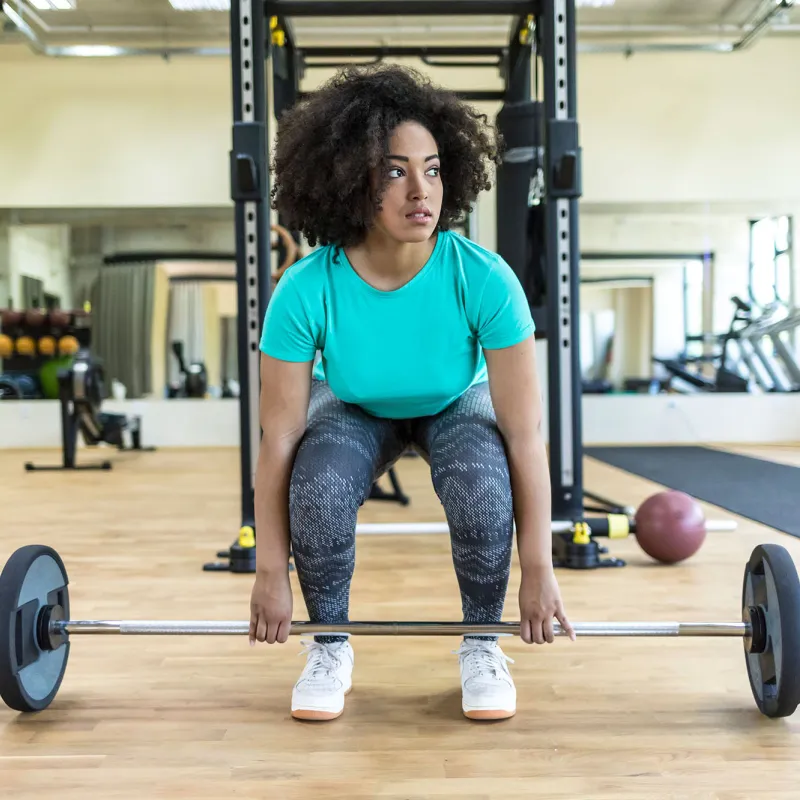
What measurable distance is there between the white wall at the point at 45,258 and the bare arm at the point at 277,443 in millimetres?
5127

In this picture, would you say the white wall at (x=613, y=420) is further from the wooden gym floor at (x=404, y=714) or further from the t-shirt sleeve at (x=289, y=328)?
the t-shirt sleeve at (x=289, y=328)

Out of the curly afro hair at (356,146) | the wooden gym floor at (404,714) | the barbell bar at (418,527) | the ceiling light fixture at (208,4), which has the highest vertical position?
the ceiling light fixture at (208,4)

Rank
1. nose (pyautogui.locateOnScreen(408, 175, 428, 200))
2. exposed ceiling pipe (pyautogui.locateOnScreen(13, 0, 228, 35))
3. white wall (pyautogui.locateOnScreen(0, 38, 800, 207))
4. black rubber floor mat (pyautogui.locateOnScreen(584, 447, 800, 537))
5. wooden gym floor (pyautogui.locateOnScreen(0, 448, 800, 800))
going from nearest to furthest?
wooden gym floor (pyautogui.locateOnScreen(0, 448, 800, 800)) → nose (pyautogui.locateOnScreen(408, 175, 428, 200)) → black rubber floor mat (pyautogui.locateOnScreen(584, 447, 800, 537)) → exposed ceiling pipe (pyautogui.locateOnScreen(13, 0, 228, 35)) → white wall (pyautogui.locateOnScreen(0, 38, 800, 207))

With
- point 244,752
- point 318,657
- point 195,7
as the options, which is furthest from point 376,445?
point 195,7

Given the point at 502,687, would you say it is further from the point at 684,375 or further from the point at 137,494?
the point at 684,375

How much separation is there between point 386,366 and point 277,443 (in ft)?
0.63

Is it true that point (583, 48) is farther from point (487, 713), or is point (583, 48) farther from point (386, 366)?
point (487, 713)

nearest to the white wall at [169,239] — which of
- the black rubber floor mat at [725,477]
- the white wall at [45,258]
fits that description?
the white wall at [45,258]

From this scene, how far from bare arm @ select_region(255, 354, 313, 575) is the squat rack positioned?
0.95 m

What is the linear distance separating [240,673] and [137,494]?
236 centimetres

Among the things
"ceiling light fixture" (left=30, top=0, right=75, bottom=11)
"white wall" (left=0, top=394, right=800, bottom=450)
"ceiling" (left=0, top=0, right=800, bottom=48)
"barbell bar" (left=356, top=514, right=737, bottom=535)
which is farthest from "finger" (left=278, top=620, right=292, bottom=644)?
"ceiling light fixture" (left=30, top=0, right=75, bottom=11)

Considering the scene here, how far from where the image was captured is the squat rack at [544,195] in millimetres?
2021

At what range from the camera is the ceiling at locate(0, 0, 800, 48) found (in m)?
5.31

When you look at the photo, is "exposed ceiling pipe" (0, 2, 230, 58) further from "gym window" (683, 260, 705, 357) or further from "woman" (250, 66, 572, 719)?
"woman" (250, 66, 572, 719)
